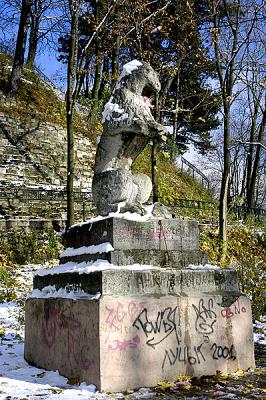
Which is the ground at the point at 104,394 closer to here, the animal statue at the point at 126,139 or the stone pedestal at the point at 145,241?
the stone pedestal at the point at 145,241

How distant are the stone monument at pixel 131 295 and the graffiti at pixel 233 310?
13mm

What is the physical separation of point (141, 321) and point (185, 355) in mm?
823

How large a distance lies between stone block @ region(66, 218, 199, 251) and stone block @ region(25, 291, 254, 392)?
728mm

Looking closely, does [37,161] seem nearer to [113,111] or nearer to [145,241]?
[113,111]

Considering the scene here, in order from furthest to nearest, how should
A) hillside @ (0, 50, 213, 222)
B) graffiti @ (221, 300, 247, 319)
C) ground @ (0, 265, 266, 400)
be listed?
hillside @ (0, 50, 213, 222) < graffiti @ (221, 300, 247, 319) < ground @ (0, 265, 266, 400)

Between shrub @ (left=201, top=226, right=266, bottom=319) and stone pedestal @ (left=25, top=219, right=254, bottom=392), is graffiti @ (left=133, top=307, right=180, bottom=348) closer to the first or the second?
stone pedestal @ (left=25, top=219, right=254, bottom=392)

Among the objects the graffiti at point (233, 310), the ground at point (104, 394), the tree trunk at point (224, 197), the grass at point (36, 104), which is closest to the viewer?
the ground at point (104, 394)

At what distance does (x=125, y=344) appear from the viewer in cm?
574

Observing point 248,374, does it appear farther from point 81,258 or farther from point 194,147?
point 194,147

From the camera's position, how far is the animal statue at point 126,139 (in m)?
6.93

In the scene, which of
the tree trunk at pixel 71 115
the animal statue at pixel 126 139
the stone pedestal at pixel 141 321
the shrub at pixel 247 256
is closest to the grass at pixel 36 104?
the tree trunk at pixel 71 115

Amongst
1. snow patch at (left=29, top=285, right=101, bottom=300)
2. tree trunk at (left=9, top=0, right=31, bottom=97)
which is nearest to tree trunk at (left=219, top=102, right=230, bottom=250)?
snow patch at (left=29, top=285, right=101, bottom=300)

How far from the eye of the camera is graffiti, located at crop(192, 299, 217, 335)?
6.47 metres

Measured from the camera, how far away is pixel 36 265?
14430 millimetres
